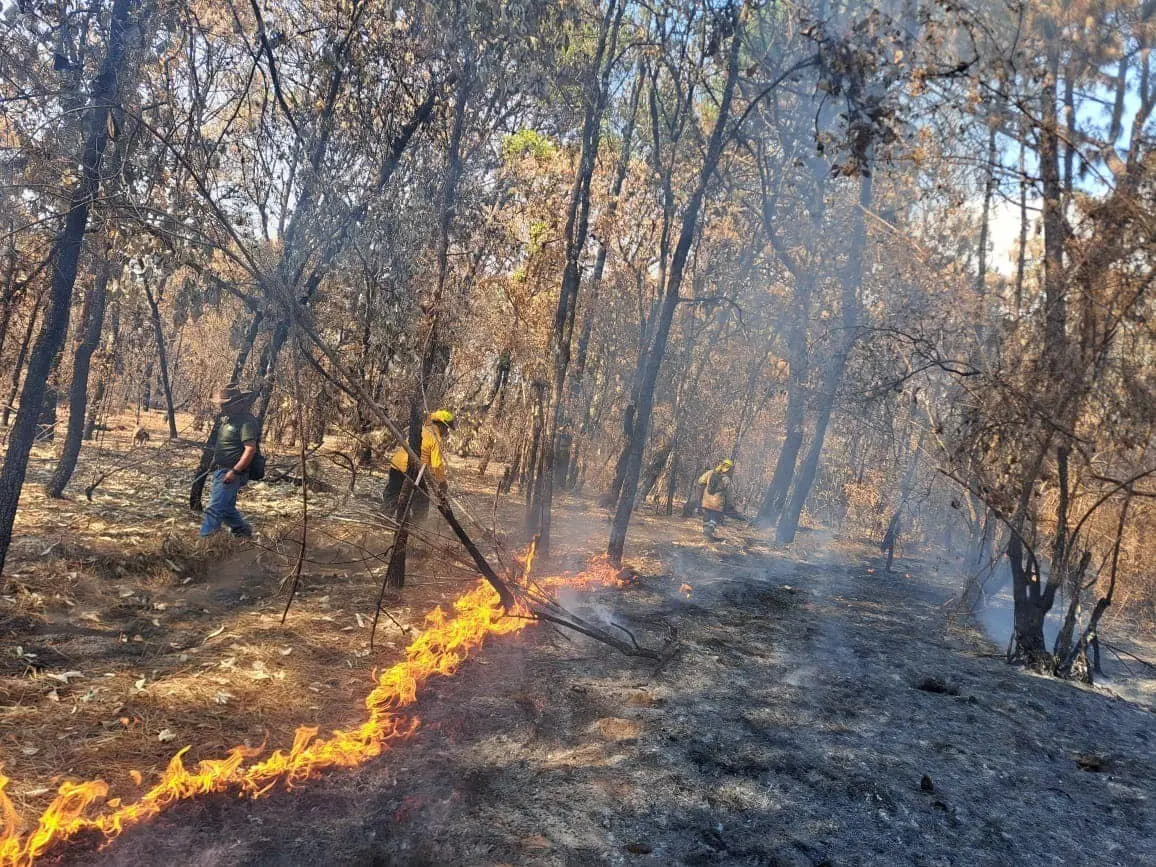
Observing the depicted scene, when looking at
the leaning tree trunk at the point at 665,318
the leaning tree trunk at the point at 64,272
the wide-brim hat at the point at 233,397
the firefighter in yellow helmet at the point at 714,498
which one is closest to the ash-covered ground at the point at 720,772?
the leaning tree trunk at the point at 665,318

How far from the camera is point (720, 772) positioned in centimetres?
534

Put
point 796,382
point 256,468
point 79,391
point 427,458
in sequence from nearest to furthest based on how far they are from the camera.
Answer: point 256,468 < point 427,458 < point 79,391 < point 796,382

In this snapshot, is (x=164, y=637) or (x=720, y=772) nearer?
(x=720, y=772)

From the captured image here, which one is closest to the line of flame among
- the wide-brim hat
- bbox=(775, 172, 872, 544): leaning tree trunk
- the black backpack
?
the black backpack

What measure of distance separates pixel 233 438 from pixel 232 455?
197mm

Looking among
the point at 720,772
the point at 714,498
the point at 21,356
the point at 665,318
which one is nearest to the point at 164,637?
the point at 720,772

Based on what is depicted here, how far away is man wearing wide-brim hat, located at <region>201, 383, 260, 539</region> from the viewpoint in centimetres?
851

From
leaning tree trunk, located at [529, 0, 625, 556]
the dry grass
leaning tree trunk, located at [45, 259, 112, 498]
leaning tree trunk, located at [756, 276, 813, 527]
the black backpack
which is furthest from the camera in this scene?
leaning tree trunk, located at [756, 276, 813, 527]

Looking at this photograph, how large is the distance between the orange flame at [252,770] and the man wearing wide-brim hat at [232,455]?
291 centimetres

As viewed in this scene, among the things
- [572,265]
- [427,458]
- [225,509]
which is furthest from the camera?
[572,265]

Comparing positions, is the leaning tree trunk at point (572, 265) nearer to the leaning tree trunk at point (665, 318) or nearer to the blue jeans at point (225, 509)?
the leaning tree trunk at point (665, 318)

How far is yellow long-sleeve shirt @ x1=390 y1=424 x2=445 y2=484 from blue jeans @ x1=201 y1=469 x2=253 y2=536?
1.73m

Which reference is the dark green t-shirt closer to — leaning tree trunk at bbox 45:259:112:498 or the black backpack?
the black backpack

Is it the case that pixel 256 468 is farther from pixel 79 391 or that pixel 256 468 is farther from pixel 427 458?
pixel 79 391
